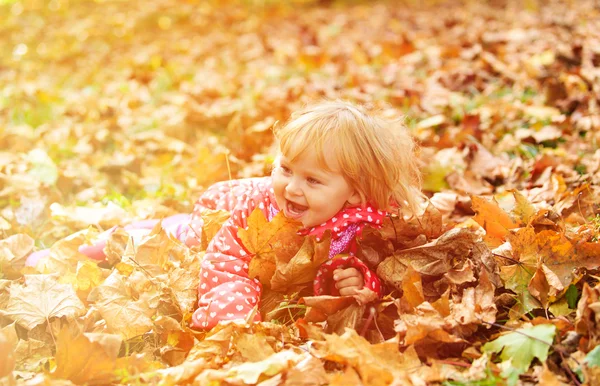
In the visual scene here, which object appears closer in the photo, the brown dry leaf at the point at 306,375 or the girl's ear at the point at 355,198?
the brown dry leaf at the point at 306,375

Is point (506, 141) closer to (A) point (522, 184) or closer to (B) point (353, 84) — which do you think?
(A) point (522, 184)

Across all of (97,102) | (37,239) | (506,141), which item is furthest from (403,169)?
(97,102)

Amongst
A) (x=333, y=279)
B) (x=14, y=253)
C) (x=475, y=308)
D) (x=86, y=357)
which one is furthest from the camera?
(x=14, y=253)

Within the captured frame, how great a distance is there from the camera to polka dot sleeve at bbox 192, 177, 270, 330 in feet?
6.34

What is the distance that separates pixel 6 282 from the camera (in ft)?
7.20

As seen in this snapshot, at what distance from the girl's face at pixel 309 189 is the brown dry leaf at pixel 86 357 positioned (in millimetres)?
691

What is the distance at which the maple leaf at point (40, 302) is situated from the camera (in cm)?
192

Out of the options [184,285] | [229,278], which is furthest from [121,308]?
[229,278]

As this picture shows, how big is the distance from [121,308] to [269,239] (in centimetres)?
51

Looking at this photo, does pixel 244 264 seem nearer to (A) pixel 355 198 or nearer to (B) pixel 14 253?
(A) pixel 355 198

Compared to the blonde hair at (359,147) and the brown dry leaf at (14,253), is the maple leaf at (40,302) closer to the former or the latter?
the brown dry leaf at (14,253)

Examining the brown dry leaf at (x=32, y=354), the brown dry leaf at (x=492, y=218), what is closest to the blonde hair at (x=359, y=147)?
the brown dry leaf at (x=492, y=218)

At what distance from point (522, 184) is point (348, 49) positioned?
3488 millimetres

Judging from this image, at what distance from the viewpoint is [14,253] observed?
2459 millimetres
